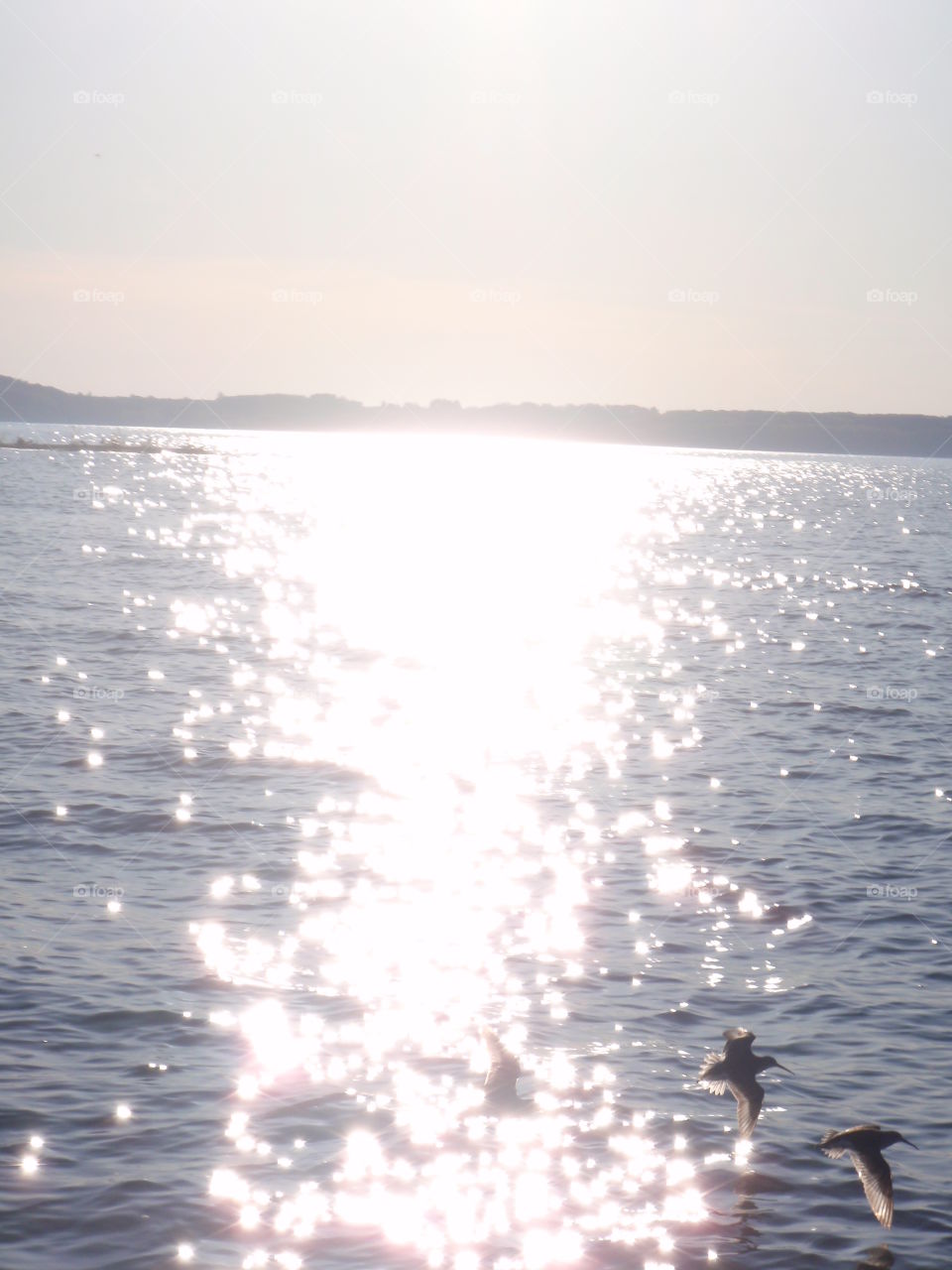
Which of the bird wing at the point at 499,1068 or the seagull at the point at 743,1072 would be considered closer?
the seagull at the point at 743,1072

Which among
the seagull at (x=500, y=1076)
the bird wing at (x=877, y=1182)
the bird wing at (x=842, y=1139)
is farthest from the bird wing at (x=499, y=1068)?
the bird wing at (x=877, y=1182)

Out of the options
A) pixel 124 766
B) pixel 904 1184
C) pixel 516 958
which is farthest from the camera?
pixel 124 766

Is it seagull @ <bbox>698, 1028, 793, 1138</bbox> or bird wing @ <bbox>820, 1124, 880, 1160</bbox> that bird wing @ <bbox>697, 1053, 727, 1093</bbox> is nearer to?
seagull @ <bbox>698, 1028, 793, 1138</bbox>

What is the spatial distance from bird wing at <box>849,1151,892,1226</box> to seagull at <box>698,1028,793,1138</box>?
3.90 feet

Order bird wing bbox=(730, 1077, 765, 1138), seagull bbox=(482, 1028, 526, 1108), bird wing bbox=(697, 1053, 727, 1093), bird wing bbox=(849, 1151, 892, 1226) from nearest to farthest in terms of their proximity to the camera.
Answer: bird wing bbox=(849, 1151, 892, 1226), bird wing bbox=(730, 1077, 765, 1138), bird wing bbox=(697, 1053, 727, 1093), seagull bbox=(482, 1028, 526, 1108)

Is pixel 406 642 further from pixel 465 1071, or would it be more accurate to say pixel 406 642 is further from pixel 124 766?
pixel 465 1071

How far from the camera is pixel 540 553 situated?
312 ft

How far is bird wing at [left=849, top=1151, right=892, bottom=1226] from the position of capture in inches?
436

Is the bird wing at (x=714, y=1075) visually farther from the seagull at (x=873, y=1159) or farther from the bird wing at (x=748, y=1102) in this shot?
the seagull at (x=873, y=1159)

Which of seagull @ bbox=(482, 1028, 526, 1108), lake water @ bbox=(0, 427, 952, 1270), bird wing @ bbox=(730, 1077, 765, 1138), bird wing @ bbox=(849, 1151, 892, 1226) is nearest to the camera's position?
bird wing @ bbox=(849, 1151, 892, 1226)

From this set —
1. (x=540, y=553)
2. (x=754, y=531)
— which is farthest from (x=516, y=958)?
(x=754, y=531)

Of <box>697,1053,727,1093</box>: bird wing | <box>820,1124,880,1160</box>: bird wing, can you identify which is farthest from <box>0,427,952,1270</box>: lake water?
<box>820,1124,880,1160</box>: bird wing

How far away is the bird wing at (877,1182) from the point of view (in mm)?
11086

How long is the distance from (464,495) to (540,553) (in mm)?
95070
